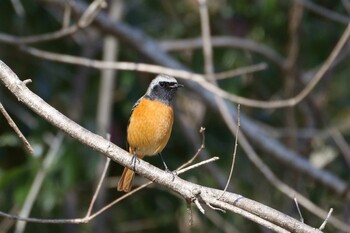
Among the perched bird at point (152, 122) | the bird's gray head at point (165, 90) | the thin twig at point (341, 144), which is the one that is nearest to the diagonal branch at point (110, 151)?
the perched bird at point (152, 122)

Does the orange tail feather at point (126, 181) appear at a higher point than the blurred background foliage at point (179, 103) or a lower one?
lower

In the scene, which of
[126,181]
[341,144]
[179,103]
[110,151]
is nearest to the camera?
[110,151]

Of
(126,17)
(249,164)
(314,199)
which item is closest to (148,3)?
(126,17)

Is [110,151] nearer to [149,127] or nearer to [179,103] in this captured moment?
[149,127]

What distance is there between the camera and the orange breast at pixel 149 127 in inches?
218

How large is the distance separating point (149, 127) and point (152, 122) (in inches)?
1.7

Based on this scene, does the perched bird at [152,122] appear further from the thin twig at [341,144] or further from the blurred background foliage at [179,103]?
the thin twig at [341,144]

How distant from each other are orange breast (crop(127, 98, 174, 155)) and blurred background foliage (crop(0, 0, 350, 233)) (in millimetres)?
1604

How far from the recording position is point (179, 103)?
30.9ft

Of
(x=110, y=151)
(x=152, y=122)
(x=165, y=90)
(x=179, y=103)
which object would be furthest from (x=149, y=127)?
(x=179, y=103)

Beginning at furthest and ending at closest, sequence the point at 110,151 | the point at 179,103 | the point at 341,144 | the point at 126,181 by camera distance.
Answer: the point at 179,103 < the point at 341,144 < the point at 126,181 < the point at 110,151

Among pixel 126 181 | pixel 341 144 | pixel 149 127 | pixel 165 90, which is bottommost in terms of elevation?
pixel 126 181

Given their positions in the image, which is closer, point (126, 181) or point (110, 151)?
point (110, 151)

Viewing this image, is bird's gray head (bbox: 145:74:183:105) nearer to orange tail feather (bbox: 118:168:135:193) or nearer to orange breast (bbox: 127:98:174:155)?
orange breast (bbox: 127:98:174:155)
